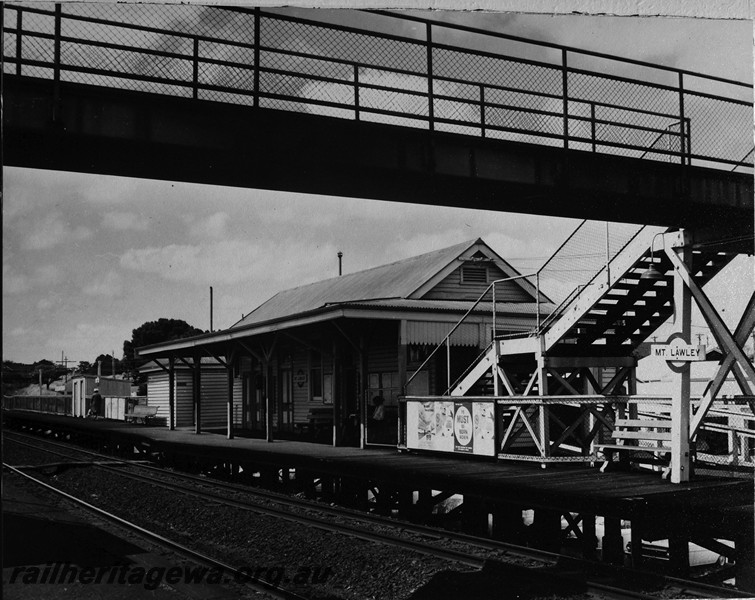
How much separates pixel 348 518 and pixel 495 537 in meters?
2.08

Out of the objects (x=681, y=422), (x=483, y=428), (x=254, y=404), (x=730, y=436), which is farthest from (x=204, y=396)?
(x=681, y=422)

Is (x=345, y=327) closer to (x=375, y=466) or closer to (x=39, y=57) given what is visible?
(x=375, y=466)

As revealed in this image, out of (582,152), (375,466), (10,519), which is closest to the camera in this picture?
(582,152)

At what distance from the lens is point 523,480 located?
10.2 metres

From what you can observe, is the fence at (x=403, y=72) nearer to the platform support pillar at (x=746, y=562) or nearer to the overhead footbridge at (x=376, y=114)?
the overhead footbridge at (x=376, y=114)

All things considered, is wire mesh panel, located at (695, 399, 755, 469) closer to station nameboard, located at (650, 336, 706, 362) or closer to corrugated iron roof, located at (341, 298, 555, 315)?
station nameboard, located at (650, 336, 706, 362)

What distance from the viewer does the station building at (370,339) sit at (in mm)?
16969

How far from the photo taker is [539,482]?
32.8 ft

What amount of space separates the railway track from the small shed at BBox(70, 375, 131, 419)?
643 inches

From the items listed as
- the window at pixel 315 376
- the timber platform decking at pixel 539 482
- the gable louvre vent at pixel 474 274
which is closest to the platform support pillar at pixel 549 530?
the timber platform decking at pixel 539 482

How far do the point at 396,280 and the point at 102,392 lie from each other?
644 inches

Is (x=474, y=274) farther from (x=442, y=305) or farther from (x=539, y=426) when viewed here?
(x=539, y=426)

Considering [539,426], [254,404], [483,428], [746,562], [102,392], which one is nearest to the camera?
[746,562]

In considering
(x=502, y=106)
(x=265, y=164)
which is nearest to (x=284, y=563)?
(x=265, y=164)
